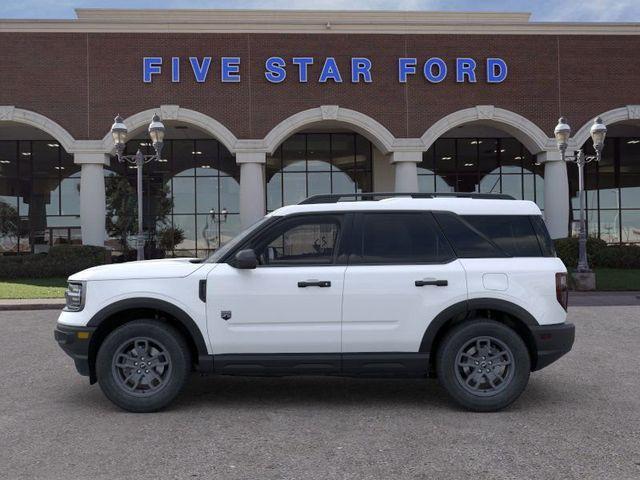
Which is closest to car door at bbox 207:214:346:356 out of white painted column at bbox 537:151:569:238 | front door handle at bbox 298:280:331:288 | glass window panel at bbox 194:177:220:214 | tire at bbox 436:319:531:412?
front door handle at bbox 298:280:331:288

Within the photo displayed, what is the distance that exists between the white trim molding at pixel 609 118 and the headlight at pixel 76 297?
2279 cm

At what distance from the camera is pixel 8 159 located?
30047mm

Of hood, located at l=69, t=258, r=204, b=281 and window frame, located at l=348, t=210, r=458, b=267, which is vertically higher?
window frame, located at l=348, t=210, r=458, b=267

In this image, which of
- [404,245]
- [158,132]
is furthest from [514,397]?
[158,132]

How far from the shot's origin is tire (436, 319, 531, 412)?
532cm

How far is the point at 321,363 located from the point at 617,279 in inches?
674

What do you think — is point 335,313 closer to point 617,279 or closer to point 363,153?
point 617,279

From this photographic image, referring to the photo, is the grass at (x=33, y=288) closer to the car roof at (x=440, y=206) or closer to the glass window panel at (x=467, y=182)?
the car roof at (x=440, y=206)

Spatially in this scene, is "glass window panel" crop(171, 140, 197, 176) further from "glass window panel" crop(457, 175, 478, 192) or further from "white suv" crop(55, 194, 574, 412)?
"white suv" crop(55, 194, 574, 412)

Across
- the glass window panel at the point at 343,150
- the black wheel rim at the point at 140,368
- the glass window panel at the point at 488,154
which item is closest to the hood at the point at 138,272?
the black wheel rim at the point at 140,368

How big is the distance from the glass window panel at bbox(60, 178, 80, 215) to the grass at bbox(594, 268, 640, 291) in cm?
2513

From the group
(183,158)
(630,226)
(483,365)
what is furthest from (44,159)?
(630,226)

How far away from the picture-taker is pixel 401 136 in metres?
23.7

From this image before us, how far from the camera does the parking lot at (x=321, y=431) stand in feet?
13.2
